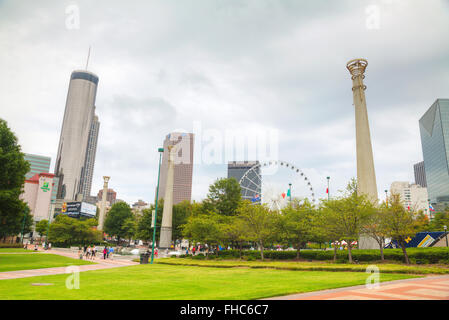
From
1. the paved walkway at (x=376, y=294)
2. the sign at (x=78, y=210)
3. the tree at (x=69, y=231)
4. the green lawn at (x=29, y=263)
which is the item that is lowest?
the green lawn at (x=29, y=263)

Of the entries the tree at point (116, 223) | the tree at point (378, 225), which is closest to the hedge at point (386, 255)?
the tree at point (378, 225)

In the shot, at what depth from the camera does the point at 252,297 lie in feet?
34.1

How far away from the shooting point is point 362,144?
37562mm

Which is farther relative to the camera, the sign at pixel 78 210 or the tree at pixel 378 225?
the sign at pixel 78 210

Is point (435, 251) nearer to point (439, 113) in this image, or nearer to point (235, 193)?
point (235, 193)

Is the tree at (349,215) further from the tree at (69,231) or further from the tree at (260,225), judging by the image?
the tree at (69,231)

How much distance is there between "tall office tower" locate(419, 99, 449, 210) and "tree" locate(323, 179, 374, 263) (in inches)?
6419

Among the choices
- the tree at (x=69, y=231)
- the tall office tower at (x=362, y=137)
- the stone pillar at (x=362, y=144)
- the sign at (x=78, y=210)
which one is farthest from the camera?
the sign at (x=78, y=210)

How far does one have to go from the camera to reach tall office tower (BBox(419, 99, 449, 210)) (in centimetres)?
16238

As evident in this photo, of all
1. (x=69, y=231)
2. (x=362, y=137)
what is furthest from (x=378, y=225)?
(x=69, y=231)

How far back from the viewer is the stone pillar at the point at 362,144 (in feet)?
117

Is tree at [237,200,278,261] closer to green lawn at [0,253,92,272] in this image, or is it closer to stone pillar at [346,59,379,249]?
stone pillar at [346,59,379,249]

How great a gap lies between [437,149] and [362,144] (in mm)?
167828

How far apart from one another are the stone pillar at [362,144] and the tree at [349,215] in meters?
6.19
